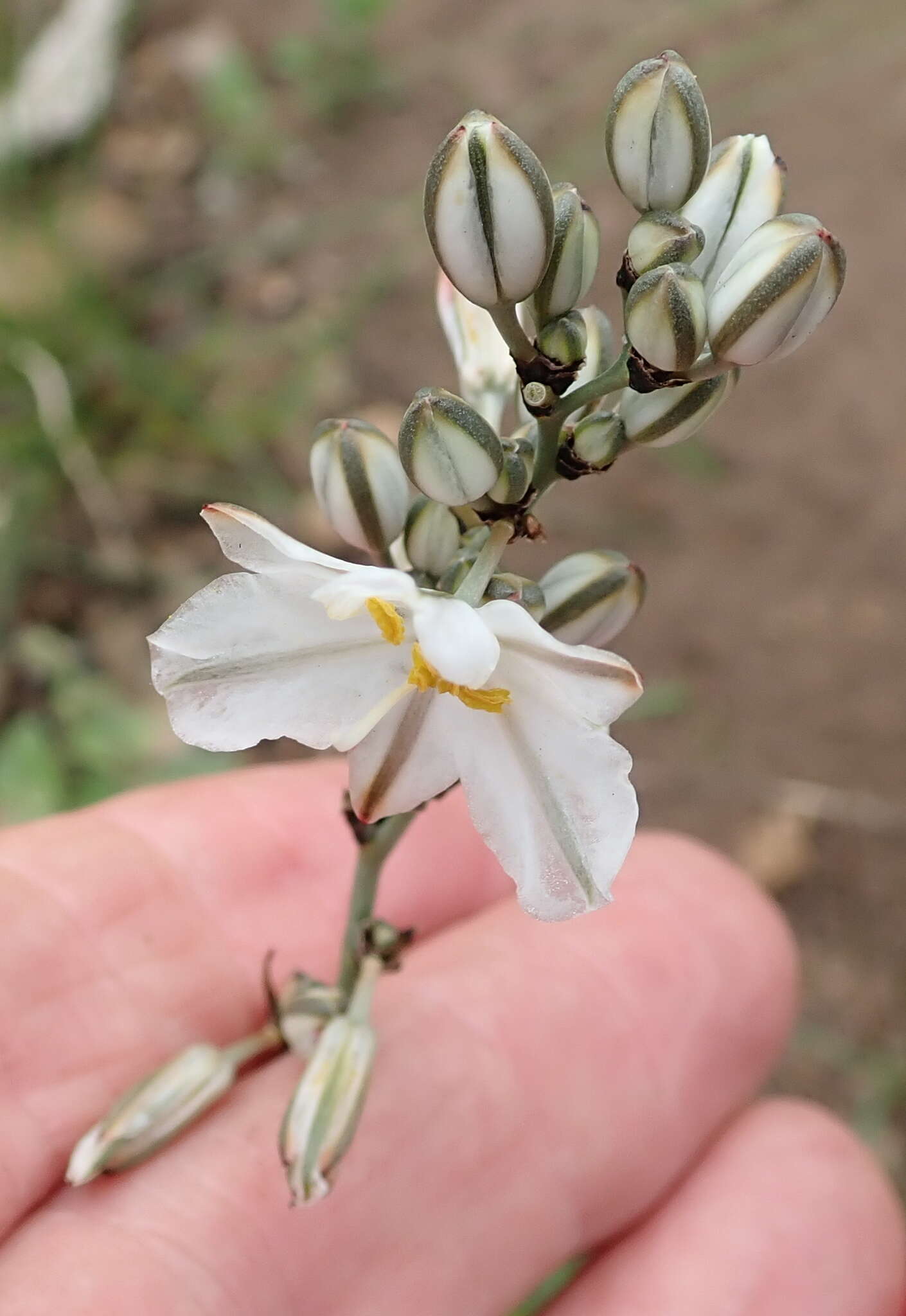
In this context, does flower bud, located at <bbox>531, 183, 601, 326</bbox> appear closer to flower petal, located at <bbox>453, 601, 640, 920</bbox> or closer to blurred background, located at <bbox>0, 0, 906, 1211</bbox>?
flower petal, located at <bbox>453, 601, 640, 920</bbox>

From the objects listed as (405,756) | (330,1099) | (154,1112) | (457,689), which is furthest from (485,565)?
(154,1112)

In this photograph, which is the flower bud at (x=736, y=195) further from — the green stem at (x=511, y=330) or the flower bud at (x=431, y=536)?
the flower bud at (x=431, y=536)

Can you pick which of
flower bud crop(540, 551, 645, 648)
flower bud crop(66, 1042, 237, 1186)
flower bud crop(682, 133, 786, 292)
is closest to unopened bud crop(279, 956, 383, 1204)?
flower bud crop(66, 1042, 237, 1186)

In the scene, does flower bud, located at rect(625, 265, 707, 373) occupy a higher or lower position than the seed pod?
higher

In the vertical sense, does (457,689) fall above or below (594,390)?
below

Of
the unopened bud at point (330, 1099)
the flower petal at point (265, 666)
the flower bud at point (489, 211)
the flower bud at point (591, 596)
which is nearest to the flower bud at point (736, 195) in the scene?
the flower bud at point (489, 211)

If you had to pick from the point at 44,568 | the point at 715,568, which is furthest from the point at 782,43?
the point at 44,568

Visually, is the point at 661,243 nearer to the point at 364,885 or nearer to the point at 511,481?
the point at 511,481
